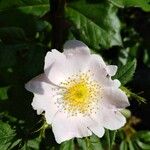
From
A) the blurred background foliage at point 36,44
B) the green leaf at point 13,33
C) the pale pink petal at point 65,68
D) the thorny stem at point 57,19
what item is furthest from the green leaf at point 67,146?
the green leaf at point 13,33

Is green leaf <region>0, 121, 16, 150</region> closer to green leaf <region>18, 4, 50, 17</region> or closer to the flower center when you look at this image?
the flower center

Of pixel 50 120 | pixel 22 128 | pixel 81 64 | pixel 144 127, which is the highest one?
pixel 81 64

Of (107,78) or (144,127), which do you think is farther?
(144,127)

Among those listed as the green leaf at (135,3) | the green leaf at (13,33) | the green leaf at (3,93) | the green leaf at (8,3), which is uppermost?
the green leaf at (135,3)

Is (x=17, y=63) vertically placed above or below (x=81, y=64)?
below

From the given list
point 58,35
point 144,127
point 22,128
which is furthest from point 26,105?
point 144,127

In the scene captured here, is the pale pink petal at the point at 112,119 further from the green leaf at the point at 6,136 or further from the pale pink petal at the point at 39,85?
the green leaf at the point at 6,136

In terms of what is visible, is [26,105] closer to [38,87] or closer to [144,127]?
[38,87]
